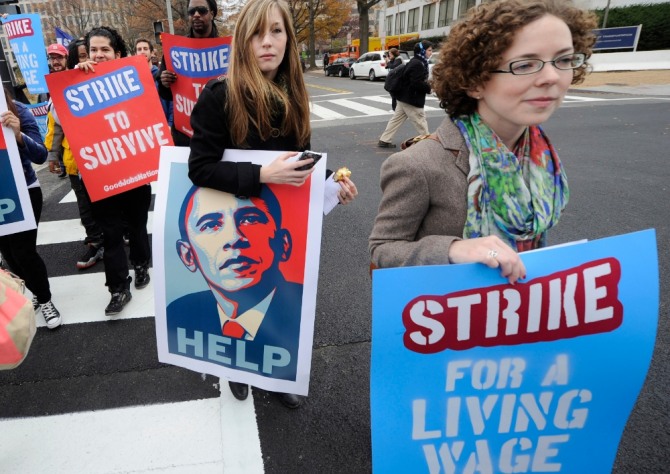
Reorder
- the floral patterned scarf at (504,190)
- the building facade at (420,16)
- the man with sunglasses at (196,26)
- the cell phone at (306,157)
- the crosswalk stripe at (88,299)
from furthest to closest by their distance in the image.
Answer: the building facade at (420,16) → the man with sunglasses at (196,26) → the crosswalk stripe at (88,299) → the cell phone at (306,157) → the floral patterned scarf at (504,190)

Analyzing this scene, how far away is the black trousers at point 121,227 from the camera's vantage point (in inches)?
130

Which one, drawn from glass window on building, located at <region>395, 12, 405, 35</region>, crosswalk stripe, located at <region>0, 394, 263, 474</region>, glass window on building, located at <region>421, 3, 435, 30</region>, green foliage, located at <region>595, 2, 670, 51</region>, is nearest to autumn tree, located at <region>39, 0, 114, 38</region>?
glass window on building, located at <region>421, 3, 435, 30</region>

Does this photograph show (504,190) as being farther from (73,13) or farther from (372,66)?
(73,13)

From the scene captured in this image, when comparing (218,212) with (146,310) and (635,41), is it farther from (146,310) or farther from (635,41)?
(635,41)

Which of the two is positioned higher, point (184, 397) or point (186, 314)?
point (186, 314)

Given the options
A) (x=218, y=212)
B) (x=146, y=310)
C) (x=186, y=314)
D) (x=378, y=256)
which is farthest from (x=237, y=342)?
(x=146, y=310)

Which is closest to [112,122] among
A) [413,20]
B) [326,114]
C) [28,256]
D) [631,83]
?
[28,256]

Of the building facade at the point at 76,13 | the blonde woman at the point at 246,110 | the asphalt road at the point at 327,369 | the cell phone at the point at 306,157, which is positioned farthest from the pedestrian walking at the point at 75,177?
the building facade at the point at 76,13

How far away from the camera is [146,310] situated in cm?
349

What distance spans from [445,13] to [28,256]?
56.4 meters

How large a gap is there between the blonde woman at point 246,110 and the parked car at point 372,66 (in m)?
24.4

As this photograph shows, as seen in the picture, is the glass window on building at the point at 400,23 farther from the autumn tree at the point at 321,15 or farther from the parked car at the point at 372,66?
the parked car at the point at 372,66

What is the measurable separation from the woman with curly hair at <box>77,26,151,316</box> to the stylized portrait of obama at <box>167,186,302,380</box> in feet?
4.90

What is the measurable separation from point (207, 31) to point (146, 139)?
4.44 feet
